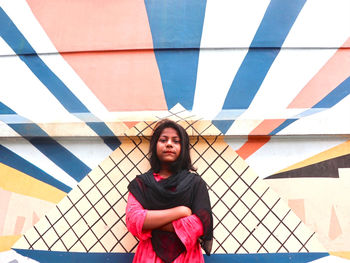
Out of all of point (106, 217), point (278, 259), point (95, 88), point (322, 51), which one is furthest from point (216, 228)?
point (322, 51)

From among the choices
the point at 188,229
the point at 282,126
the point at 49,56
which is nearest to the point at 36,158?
the point at 49,56

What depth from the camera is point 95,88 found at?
256 centimetres

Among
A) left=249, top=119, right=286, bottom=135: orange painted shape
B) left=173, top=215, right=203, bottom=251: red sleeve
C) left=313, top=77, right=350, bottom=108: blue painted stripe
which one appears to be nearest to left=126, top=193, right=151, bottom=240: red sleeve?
left=173, top=215, right=203, bottom=251: red sleeve

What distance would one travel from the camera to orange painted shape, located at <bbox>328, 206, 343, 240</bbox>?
2078 mm

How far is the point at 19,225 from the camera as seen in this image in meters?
2.27

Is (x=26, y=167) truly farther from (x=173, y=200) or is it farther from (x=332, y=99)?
(x=332, y=99)

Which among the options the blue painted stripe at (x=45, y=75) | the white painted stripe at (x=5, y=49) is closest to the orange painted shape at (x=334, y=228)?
the blue painted stripe at (x=45, y=75)

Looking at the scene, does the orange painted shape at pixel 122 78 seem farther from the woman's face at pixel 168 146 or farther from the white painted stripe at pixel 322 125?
the white painted stripe at pixel 322 125

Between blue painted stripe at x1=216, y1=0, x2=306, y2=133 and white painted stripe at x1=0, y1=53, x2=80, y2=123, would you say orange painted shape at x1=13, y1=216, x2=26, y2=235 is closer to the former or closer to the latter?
white painted stripe at x1=0, y1=53, x2=80, y2=123

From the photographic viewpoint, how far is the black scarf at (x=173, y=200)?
5.32 ft

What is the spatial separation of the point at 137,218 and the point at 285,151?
4.11 feet

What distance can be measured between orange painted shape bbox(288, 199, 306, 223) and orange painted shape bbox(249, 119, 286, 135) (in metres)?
0.52

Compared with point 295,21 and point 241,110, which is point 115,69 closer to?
point 241,110

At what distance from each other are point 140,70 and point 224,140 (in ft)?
3.03
